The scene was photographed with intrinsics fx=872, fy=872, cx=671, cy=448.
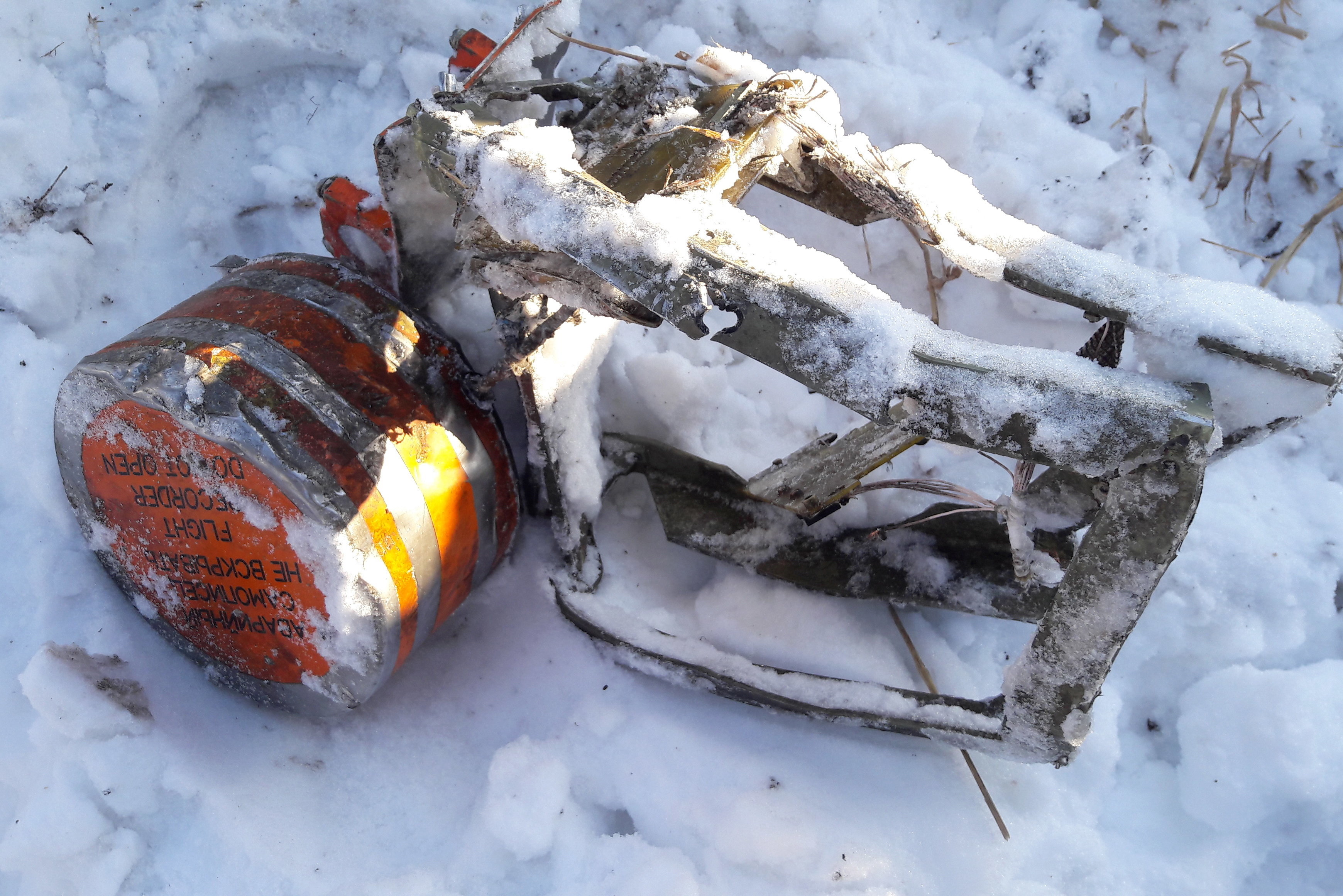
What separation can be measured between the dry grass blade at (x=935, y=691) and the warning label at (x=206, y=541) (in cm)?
120

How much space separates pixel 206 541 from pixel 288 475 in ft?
0.89

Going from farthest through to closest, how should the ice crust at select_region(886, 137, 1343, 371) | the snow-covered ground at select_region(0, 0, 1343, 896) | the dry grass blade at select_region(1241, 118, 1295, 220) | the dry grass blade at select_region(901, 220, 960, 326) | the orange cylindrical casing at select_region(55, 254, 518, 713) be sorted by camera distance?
the dry grass blade at select_region(1241, 118, 1295, 220), the dry grass blade at select_region(901, 220, 960, 326), the snow-covered ground at select_region(0, 0, 1343, 896), the orange cylindrical casing at select_region(55, 254, 518, 713), the ice crust at select_region(886, 137, 1343, 371)

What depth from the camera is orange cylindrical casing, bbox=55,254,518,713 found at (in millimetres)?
1391

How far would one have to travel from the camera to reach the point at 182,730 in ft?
5.46

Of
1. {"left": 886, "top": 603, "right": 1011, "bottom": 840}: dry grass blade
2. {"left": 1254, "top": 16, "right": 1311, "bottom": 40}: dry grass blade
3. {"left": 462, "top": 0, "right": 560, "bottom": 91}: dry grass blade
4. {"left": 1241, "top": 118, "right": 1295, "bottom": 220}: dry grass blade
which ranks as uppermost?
{"left": 462, "top": 0, "right": 560, "bottom": 91}: dry grass blade

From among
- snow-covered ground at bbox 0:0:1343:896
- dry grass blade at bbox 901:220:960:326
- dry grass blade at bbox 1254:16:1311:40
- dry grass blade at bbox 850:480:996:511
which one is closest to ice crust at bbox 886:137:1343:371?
Result: dry grass blade at bbox 850:480:996:511

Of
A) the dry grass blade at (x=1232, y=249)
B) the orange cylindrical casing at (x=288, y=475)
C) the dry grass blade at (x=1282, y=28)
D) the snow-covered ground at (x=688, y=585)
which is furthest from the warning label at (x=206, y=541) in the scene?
the dry grass blade at (x=1282, y=28)

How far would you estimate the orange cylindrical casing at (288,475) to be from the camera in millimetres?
1391

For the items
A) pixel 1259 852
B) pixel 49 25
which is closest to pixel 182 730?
pixel 49 25

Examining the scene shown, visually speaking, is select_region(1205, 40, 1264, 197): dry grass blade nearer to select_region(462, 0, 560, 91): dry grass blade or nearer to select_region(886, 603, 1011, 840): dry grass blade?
select_region(886, 603, 1011, 840): dry grass blade

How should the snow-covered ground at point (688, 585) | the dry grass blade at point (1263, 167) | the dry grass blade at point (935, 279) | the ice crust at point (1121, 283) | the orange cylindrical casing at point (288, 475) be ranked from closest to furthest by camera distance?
the ice crust at point (1121, 283) < the orange cylindrical casing at point (288, 475) < the snow-covered ground at point (688, 585) < the dry grass blade at point (935, 279) < the dry grass blade at point (1263, 167)

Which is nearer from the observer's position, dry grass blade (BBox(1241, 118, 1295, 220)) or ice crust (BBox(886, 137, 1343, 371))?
ice crust (BBox(886, 137, 1343, 371))

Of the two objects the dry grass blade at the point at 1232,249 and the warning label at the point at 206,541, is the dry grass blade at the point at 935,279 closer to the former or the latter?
the dry grass blade at the point at 1232,249

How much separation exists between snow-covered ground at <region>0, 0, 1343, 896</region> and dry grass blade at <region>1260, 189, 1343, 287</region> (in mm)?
30
